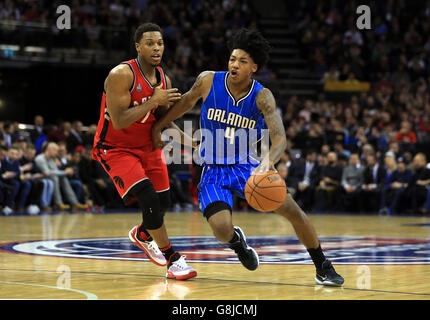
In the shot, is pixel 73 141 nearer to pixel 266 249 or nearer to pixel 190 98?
pixel 266 249

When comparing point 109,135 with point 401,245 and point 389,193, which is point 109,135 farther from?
point 389,193

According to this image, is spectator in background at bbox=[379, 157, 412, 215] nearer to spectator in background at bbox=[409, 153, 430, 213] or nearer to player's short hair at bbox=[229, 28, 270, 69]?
spectator in background at bbox=[409, 153, 430, 213]

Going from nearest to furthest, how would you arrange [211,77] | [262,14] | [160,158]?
[211,77] → [160,158] → [262,14]

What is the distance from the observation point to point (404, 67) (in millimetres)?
21391

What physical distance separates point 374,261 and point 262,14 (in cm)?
1962

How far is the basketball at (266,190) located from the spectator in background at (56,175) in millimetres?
10170

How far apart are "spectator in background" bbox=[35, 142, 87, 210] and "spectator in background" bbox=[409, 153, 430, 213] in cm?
662

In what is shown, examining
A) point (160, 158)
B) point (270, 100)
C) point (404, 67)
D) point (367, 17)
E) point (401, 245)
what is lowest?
point (401, 245)

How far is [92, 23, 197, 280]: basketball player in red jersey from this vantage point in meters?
5.54

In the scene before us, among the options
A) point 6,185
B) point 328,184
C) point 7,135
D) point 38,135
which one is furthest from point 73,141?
point 328,184

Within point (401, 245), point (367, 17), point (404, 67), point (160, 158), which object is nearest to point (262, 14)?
point (367, 17)

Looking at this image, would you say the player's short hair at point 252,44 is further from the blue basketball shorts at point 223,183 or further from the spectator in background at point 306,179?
the spectator in background at point 306,179
